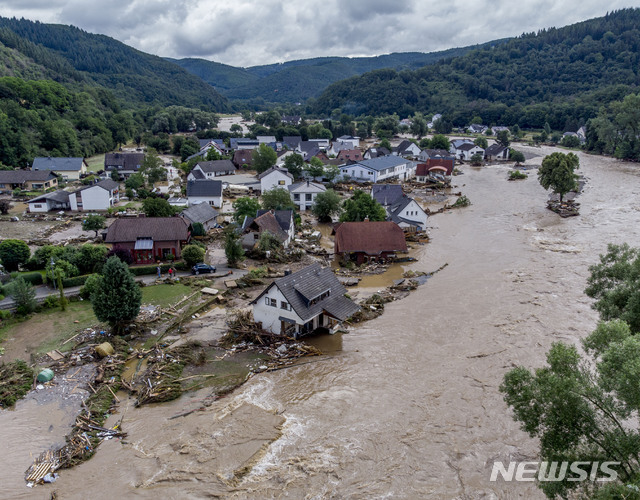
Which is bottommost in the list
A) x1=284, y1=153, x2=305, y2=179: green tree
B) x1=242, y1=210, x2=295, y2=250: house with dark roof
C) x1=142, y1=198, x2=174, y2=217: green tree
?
x1=242, y1=210, x2=295, y2=250: house with dark roof

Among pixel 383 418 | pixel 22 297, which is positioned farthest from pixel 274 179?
pixel 383 418

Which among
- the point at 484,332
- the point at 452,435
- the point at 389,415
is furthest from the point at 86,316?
the point at 484,332

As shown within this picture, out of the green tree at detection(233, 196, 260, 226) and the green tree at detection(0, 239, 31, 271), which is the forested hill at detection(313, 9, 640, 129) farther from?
the green tree at detection(0, 239, 31, 271)

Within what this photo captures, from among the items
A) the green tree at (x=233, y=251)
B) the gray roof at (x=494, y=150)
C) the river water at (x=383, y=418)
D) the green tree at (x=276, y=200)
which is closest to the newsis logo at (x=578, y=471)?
the river water at (x=383, y=418)

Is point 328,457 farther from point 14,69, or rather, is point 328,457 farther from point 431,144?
point 14,69

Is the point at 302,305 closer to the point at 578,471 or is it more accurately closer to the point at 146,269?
the point at 578,471

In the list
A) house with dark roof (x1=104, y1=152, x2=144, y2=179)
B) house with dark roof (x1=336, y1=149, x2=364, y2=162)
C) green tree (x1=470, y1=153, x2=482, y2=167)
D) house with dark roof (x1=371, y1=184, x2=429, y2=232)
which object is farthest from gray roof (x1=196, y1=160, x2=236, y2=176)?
green tree (x1=470, y1=153, x2=482, y2=167)

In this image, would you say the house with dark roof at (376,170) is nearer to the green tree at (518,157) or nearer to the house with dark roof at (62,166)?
the green tree at (518,157)
